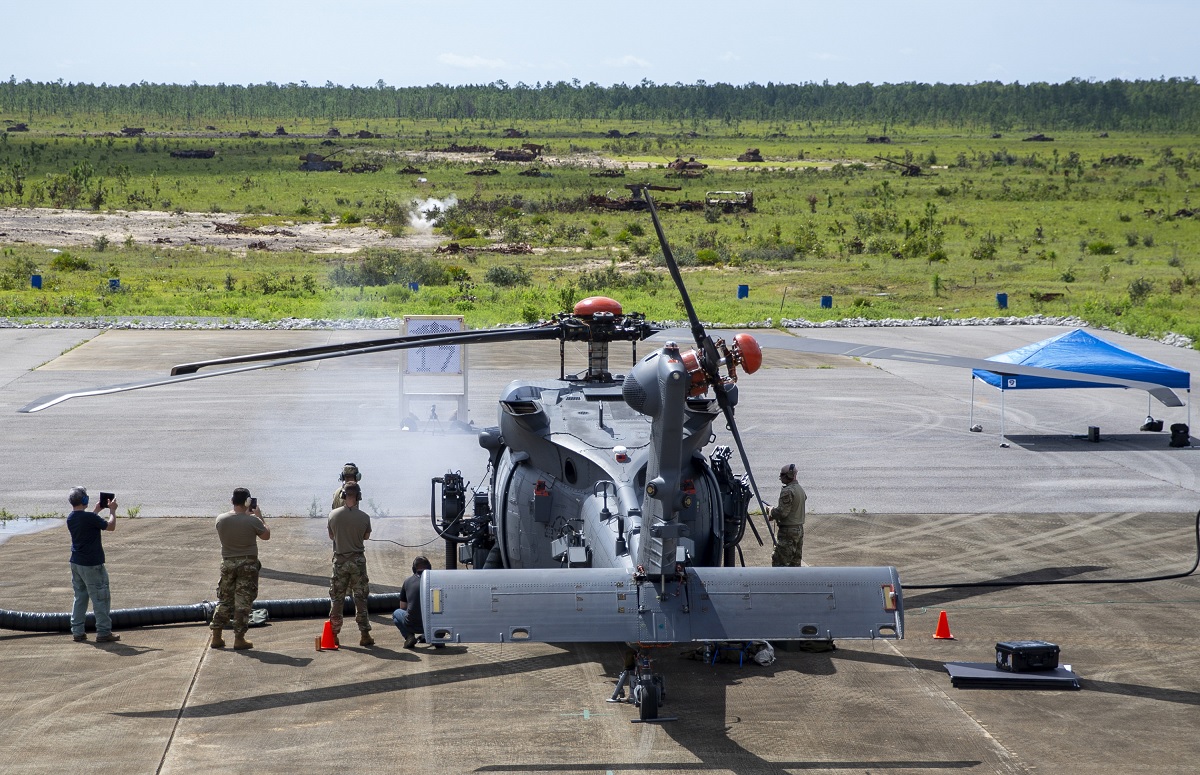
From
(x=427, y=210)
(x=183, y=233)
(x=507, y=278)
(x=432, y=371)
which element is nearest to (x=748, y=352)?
(x=432, y=371)

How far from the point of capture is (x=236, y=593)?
536 inches

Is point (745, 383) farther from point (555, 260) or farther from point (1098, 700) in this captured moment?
point (555, 260)

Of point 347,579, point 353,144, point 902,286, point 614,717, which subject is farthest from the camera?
point 353,144

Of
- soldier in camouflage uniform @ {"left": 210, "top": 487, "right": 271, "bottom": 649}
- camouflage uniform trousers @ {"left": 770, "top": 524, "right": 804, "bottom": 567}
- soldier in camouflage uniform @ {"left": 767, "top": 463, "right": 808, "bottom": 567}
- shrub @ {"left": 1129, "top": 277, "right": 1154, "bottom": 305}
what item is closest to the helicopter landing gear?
soldier in camouflage uniform @ {"left": 767, "top": 463, "right": 808, "bottom": 567}

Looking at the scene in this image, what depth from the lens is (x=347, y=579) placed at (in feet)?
44.9

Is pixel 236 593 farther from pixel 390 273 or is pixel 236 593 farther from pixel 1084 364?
pixel 390 273

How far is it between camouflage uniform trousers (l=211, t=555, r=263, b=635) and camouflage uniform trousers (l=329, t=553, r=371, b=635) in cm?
87

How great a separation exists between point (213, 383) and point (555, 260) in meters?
30.8

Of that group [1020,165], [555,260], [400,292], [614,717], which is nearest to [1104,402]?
[614,717]

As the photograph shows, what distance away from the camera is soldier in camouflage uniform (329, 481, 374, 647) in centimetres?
1365

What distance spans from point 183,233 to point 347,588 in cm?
6429

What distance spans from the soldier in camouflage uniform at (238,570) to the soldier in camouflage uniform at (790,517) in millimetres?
6017

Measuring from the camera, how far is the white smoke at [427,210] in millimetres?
78000

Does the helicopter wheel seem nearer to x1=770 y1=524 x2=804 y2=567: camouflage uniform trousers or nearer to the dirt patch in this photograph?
x1=770 y1=524 x2=804 y2=567: camouflage uniform trousers
